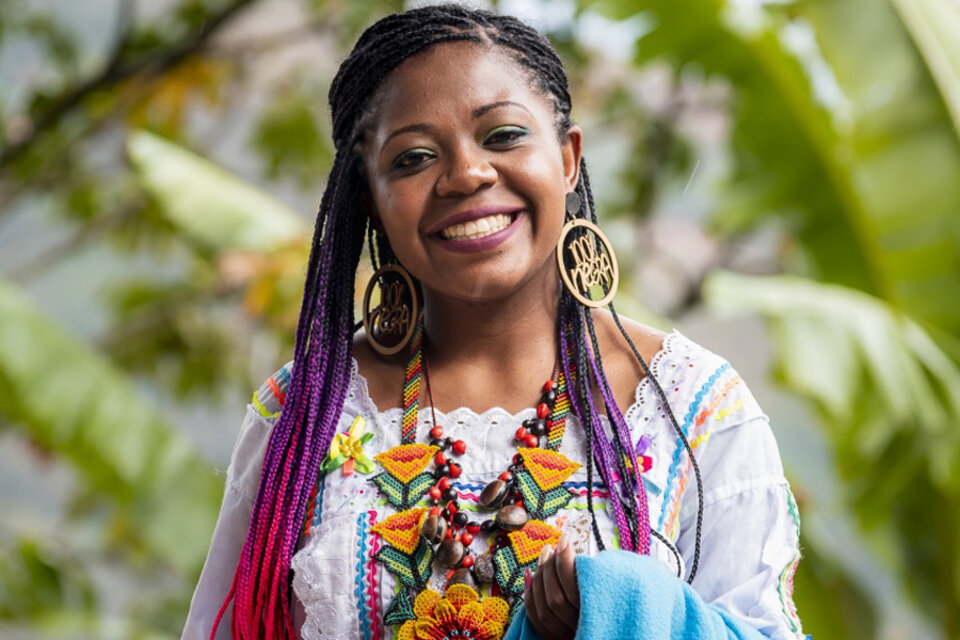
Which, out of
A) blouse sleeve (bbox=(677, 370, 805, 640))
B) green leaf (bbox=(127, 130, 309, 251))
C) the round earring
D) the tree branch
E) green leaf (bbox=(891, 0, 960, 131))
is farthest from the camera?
the tree branch

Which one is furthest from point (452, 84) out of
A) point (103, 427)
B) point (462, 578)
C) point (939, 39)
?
point (939, 39)

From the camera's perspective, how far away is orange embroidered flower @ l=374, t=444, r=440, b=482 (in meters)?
1.70

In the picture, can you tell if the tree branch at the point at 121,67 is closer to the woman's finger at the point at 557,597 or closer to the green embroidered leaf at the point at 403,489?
the green embroidered leaf at the point at 403,489

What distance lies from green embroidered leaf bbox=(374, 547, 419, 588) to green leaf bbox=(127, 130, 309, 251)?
10.0 feet

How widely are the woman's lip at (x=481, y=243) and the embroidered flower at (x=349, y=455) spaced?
0.97ft

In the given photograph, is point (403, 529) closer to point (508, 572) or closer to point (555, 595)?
point (508, 572)

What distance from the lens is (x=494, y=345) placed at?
177 cm

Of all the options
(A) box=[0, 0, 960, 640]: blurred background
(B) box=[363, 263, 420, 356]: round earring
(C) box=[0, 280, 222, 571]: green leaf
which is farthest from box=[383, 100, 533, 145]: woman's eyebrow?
(C) box=[0, 280, 222, 571]: green leaf

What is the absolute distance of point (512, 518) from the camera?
1610 mm

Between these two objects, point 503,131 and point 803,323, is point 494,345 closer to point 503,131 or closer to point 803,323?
point 503,131

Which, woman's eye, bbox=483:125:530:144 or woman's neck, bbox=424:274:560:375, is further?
woman's neck, bbox=424:274:560:375

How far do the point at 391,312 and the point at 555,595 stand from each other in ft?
1.77

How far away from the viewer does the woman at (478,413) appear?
63.7 inches

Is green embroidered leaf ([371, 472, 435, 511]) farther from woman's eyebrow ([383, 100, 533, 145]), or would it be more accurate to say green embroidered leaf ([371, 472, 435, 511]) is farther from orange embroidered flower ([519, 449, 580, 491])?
woman's eyebrow ([383, 100, 533, 145])
